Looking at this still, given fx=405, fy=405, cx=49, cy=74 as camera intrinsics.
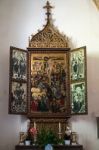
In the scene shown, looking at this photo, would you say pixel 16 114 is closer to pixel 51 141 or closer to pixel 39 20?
pixel 51 141

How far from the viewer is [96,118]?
838 centimetres

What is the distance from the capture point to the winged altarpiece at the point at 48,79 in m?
8.20

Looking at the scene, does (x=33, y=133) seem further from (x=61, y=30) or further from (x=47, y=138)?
(x=61, y=30)

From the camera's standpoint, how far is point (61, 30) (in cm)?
873

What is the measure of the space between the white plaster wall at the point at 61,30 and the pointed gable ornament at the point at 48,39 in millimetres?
154

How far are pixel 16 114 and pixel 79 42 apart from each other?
2057 mm

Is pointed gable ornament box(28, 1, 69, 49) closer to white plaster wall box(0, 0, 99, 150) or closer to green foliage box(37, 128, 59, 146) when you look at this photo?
white plaster wall box(0, 0, 99, 150)

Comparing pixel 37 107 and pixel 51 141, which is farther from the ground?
pixel 37 107

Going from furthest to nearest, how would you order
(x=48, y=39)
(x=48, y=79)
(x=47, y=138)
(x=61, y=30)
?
(x=61, y=30)
(x=48, y=39)
(x=48, y=79)
(x=47, y=138)

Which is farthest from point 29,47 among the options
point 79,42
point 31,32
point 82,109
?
point 82,109

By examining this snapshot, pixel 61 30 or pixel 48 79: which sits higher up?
pixel 61 30

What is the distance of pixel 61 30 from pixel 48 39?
0.36 metres

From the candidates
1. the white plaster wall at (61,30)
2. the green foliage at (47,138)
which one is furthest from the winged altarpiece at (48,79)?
the green foliage at (47,138)

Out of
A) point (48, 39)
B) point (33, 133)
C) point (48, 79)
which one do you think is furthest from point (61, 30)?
point (33, 133)
